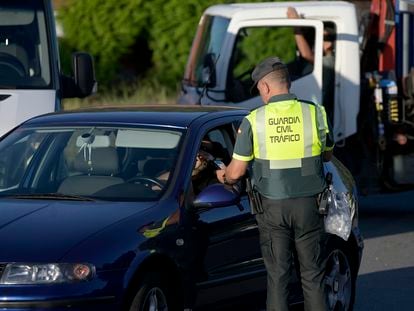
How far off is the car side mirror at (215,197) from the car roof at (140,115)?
616mm

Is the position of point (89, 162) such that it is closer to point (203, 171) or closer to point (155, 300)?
point (203, 171)

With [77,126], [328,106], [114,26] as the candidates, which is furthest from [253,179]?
[114,26]

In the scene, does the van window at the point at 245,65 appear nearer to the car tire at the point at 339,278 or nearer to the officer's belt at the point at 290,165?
the car tire at the point at 339,278

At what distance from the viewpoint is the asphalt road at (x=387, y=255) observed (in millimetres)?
9875

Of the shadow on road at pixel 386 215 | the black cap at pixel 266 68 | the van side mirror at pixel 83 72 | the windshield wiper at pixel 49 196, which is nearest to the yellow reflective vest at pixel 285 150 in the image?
the black cap at pixel 266 68

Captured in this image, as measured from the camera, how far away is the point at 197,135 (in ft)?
25.9

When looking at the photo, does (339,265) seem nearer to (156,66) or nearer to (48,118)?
(48,118)

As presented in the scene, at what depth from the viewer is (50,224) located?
274 inches


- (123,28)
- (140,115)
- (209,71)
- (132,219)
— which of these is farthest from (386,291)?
(123,28)

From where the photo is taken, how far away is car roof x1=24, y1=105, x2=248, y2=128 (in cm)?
804

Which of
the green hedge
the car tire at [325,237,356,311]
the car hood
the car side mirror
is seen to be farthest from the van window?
the car hood

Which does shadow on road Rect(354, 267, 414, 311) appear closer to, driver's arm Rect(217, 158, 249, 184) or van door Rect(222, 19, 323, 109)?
driver's arm Rect(217, 158, 249, 184)

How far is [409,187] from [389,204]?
2.25 meters

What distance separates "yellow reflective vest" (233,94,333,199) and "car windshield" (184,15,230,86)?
280 inches
